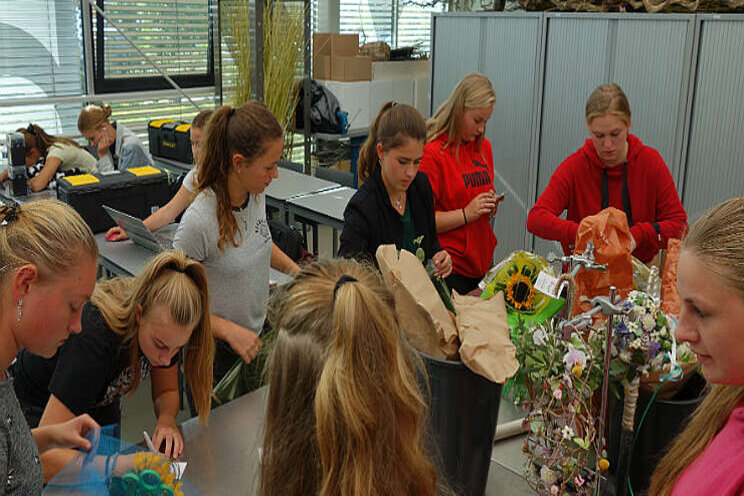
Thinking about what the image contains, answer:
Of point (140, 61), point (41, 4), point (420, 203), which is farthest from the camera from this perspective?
point (140, 61)

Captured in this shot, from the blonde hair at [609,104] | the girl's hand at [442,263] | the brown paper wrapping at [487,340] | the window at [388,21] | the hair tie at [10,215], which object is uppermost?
the window at [388,21]

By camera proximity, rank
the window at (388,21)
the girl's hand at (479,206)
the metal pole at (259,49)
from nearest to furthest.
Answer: the girl's hand at (479,206) → the metal pole at (259,49) → the window at (388,21)

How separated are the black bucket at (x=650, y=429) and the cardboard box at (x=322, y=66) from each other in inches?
190

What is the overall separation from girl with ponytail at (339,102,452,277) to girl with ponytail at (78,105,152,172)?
252 cm

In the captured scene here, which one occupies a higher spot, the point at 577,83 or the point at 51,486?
the point at 577,83

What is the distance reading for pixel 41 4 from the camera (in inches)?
197

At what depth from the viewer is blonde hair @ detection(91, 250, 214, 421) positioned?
60.8 inches

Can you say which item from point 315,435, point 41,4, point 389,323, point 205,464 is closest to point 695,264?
point 389,323

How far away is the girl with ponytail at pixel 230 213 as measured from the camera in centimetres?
184

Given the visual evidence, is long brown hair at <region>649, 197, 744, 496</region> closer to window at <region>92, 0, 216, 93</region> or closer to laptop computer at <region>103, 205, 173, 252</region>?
laptop computer at <region>103, 205, 173, 252</region>

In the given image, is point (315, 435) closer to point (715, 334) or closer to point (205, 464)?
point (715, 334)

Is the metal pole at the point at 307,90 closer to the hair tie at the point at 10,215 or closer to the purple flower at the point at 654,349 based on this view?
the hair tie at the point at 10,215

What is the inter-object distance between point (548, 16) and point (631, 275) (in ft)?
9.79

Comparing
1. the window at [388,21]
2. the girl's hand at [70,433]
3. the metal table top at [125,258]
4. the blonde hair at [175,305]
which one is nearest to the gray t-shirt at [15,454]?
the girl's hand at [70,433]
